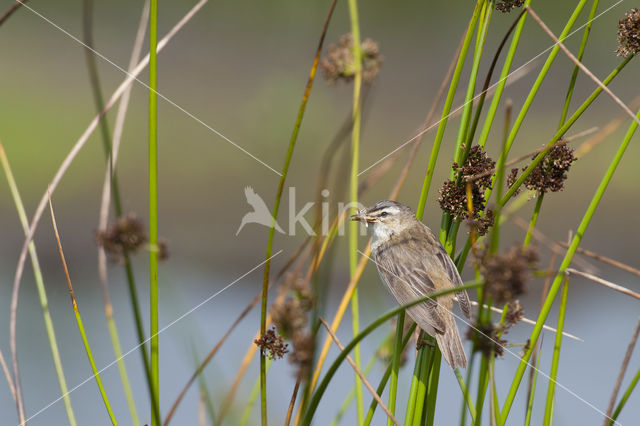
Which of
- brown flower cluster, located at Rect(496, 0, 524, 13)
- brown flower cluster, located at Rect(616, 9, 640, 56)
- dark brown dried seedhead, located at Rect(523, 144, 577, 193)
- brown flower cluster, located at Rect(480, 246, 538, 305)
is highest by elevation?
brown flower cluster, located at Rect(496, 0, 524, 13)

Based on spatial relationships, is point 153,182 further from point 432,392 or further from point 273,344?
point 432,392

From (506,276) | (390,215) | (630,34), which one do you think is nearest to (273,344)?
(506,276)

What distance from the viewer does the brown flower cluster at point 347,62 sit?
77.7 inches

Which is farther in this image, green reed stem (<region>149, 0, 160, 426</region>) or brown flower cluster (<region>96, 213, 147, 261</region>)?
green reed stem (<region>149, 0, 160, 426</region>)

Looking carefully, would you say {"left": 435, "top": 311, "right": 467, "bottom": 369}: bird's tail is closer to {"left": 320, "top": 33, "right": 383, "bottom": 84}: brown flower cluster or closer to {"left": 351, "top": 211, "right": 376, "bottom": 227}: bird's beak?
{"left": 351, "top": 211, "right": 376, "bottom": 227}: bird's beak

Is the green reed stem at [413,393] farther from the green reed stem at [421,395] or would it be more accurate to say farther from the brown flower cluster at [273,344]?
the brown flower cluster at [273,344]

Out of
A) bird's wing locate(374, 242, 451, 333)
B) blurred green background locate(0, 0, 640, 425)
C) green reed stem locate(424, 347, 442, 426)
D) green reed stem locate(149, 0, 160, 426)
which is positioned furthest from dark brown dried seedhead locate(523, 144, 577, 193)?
blurred green background locate(0, 0, 640, 425)

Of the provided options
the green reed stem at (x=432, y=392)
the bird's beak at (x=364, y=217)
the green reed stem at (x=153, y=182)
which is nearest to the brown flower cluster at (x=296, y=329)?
the green reed stem at (x=153, y=182)

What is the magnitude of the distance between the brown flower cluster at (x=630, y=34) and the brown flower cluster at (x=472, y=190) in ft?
1.80

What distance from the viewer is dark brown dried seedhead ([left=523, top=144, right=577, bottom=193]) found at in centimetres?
216

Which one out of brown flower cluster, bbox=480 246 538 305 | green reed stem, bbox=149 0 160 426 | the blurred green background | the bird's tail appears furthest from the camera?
the blurred green background

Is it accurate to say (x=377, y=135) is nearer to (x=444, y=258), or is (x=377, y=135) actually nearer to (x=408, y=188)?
(x=408, y=188)

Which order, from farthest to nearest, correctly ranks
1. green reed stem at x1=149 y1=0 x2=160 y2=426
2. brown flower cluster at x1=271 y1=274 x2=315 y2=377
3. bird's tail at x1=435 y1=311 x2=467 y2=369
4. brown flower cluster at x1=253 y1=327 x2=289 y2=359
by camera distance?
1. bird's tail at x1=435 y1=311 x2=467 y2=369
2. brown flower cluster at x1=253 y1=327 x2=289 y2=359
3. green reed stem at x1=149 y1=0 x2=160 y2=426
4. brown flower cluster at x1=271 y1=274 x2=315 y2=377

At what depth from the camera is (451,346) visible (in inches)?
104
